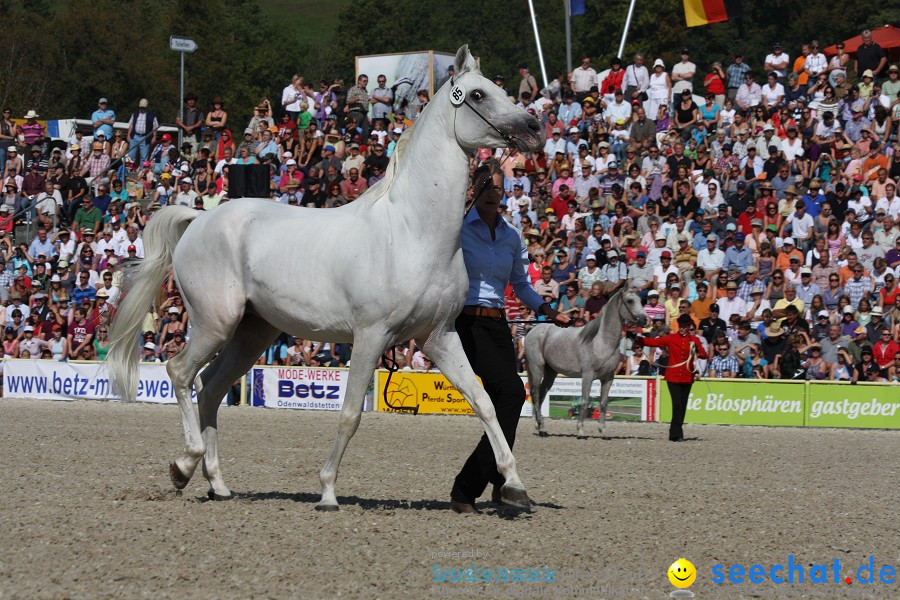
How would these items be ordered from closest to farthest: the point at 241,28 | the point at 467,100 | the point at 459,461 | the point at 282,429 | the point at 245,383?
the point at 467,100 → the point at 459,461 → the point at 282,429 → the point at 245,383 → the point at 241,28

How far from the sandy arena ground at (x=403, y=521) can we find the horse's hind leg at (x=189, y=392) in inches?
9.4

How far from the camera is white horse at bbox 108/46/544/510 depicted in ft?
27.4

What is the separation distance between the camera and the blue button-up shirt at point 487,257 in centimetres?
881

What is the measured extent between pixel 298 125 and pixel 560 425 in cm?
1232

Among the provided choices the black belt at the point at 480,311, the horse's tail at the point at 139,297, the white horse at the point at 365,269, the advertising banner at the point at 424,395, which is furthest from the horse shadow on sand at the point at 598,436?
the white horse at the point at 365,269

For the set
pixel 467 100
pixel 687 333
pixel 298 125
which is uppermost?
pixel 298 125

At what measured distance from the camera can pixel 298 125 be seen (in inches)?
1178

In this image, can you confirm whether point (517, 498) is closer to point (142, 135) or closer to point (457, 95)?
point (457, 95)

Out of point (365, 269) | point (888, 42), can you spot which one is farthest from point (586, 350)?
point (888, 42)

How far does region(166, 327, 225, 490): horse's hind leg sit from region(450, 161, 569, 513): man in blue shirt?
1911mm

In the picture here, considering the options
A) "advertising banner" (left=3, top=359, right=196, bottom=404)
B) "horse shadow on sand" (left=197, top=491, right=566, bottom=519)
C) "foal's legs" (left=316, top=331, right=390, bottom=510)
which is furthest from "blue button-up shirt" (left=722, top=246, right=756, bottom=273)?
"foal's legs" (left=316, top=331, right=390, bottom=510)

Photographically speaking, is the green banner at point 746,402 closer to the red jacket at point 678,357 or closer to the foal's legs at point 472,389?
the red jacket at point 678,357

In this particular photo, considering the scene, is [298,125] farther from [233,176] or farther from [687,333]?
[687,333]

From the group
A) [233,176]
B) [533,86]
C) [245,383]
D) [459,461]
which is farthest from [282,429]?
[533,86]
